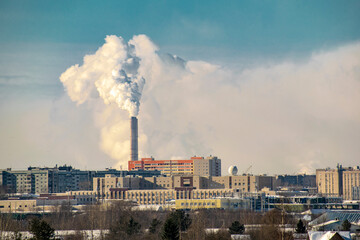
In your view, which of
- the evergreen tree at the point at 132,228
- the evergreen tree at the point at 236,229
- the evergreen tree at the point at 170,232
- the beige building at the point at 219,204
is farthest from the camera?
the beige building at the point at 219,204

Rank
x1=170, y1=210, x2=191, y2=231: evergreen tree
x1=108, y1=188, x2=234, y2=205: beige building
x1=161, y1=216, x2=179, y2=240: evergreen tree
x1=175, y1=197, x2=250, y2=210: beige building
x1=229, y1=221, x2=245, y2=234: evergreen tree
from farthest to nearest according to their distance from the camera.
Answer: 1. x1=108, y1=188, x2=234, y2=205: beige building
2. x1=175, y1=197, x2=250, y2=210: beige building
3. x1=170, y1=210, x2=191, y2=231: evergreen tree
4. x1=229, y1=221, x2=245, y2=234: evergreen tree
5. x1=161, y1=216, x2=179, y2=240: evergreen tree

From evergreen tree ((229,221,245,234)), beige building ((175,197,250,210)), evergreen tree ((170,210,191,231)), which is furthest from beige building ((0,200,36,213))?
evergreen tree ((229,221,245,234))

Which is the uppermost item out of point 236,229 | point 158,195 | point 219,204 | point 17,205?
point 158,195

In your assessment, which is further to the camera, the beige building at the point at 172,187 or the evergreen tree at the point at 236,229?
the beige building at the point at 172,187

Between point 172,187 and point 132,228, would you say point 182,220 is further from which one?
point 172,187

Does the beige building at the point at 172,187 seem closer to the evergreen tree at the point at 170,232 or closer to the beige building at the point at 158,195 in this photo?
the beige building at the point at 158,195

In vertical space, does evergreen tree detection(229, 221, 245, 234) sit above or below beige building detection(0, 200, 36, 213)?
below

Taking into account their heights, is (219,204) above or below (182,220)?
above

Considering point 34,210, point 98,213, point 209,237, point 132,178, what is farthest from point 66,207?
point 209,237

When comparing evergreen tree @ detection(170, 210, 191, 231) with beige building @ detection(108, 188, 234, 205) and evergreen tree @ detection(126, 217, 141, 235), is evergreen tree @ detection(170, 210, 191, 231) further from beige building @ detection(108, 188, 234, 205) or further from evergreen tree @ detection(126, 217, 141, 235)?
beige building @ detection(108, 188, 234, 205)

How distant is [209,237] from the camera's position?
79.8m

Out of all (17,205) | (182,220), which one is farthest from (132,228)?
(17,205)

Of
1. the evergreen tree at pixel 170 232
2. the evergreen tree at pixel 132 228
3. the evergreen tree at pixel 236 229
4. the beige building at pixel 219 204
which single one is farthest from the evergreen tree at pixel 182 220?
the beige building at pixel 219 204

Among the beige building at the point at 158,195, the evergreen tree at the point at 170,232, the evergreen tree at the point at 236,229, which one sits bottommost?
the evergreen tree at the point at 236,229
